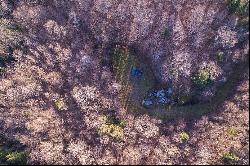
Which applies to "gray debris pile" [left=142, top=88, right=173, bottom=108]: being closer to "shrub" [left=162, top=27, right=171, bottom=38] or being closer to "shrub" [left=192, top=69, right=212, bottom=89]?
"shrub" [left=192, top=69, right=212, bottom=89]

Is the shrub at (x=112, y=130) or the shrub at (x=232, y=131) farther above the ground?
the shrub at (x=232, y=131)

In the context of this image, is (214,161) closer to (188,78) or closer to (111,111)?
(188,78)

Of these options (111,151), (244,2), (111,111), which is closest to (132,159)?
(111,151)

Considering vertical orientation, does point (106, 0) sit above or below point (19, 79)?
above

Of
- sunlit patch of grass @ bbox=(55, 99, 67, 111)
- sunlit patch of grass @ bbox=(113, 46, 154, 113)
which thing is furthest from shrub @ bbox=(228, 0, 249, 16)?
sunlit patch of grass @ bbox=(55, 99, 67, 111)

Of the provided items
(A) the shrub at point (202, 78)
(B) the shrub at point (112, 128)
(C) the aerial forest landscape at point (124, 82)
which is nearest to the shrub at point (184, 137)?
(C) the aerial forest landscape at point (124, 82)

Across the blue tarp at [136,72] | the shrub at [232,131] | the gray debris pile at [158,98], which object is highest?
the blue tarp at [136,72]

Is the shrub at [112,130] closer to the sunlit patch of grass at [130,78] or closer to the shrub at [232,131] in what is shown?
the sunlit patch of grass at [130,78]
